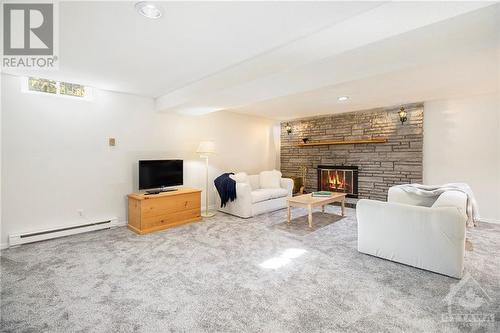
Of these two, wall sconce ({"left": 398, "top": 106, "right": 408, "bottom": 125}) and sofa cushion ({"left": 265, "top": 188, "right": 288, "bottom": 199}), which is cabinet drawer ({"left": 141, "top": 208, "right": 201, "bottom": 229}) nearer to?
sofa cushion ({"left": 265, "top": 188, "right": 288, "bottom": 199})

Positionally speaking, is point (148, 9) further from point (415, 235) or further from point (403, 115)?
point (403, 115)

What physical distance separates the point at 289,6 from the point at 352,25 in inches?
22.0

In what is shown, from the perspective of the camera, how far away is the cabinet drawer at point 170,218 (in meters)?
3.87

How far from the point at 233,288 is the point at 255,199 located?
8.69ft

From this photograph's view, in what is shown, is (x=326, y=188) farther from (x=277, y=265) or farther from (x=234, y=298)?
(x=234, y=298)

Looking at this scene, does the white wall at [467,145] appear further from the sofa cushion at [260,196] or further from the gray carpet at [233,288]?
the sofa cushion at [260,196]

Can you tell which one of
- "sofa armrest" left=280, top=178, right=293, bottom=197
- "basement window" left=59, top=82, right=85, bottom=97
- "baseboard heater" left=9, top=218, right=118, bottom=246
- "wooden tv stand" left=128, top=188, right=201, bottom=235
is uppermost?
"basement window" left=59, top=82, right=85, bottom=97

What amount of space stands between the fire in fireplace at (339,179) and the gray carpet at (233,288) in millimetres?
2668

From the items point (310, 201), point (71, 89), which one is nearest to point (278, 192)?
point (310, 201)

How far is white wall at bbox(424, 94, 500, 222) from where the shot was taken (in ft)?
13.9

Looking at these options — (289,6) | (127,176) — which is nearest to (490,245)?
(289,6)

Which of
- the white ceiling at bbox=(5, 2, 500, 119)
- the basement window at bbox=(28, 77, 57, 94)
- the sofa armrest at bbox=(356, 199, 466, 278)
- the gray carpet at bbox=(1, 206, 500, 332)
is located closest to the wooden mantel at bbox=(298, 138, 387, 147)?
the white ceiling at bbox=(5, 2, 500, 119)

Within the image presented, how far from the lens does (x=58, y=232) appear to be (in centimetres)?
358

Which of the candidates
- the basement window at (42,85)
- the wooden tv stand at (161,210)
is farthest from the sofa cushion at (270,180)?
the basement window at (42,85)
